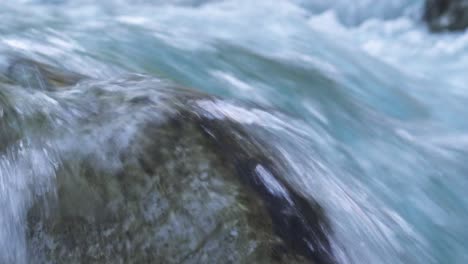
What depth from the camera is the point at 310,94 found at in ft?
15.8

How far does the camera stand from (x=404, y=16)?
7535mm

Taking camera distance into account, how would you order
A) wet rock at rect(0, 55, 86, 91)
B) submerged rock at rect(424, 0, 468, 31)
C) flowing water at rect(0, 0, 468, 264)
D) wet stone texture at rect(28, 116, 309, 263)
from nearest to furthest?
wet stone texture at rect(28, 116, 309, 263) < flowing water at rect(0, 0, 468, 264) < wet rock at rect(0, 55, 86, 91) < submerged rock at rect(424, 0, 468, 31)

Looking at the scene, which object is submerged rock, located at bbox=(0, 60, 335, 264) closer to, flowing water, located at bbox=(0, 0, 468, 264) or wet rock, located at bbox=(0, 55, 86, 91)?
flowing water, located at bbox=(0, 0, 468, 264)

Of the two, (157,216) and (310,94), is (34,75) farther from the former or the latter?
(310,94)

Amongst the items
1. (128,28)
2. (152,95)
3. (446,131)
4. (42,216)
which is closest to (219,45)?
(128,28)

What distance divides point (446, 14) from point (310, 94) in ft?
9.86

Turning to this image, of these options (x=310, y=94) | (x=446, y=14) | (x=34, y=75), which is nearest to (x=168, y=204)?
(x=34, y=75)

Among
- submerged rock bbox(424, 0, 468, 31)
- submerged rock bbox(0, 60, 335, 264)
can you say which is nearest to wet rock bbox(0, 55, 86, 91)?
submerged rock bbox(0, 60, 335, 264)

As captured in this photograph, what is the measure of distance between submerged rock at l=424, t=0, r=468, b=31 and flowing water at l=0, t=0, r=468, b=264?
114mm

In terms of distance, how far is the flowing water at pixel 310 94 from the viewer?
2.47m

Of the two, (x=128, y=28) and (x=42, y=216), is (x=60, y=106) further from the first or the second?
(x=128, y=28)

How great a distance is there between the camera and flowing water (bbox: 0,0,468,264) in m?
2.47

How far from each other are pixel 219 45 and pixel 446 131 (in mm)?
1825

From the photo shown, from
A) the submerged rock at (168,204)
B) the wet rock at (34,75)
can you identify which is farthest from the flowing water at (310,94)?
the wet rock at (34,75)
